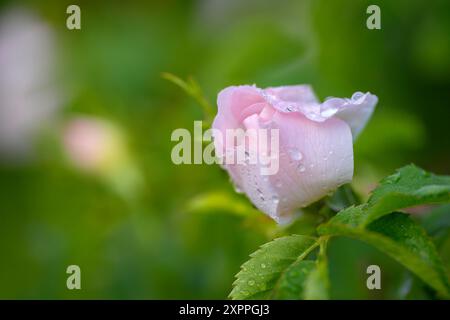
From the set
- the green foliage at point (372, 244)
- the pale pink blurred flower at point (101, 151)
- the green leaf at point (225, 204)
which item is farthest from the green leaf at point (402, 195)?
the pale pink blurred flower at point (101, 151)

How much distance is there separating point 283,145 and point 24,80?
5.09 ft

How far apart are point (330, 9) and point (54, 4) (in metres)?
1.09

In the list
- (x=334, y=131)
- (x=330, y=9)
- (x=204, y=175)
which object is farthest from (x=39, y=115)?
Result: (x=334, y=131)

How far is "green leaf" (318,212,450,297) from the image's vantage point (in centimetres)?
60

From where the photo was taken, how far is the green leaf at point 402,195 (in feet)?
2.00

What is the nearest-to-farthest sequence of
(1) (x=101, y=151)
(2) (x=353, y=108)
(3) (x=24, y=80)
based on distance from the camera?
(2) (x=353, y=108), (1) (x=101, y=151), (3) (x=24, y=80)

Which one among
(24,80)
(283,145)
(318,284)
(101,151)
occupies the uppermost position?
(24,80)

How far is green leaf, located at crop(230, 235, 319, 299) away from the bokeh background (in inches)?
5.0

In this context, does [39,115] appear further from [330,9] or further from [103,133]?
[330,9]

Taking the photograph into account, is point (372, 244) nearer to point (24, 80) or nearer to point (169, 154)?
point (169, 154)

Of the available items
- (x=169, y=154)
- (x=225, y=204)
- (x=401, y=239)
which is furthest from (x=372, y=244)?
(x=169, y=154)

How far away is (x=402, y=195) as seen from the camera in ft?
2.00

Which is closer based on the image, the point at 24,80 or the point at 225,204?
the point at 225,204

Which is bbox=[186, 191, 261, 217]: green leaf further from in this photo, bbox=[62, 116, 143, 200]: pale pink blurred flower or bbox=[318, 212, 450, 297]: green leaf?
bbox=[62, 116, 143, 200]: pale pink blurred flower
